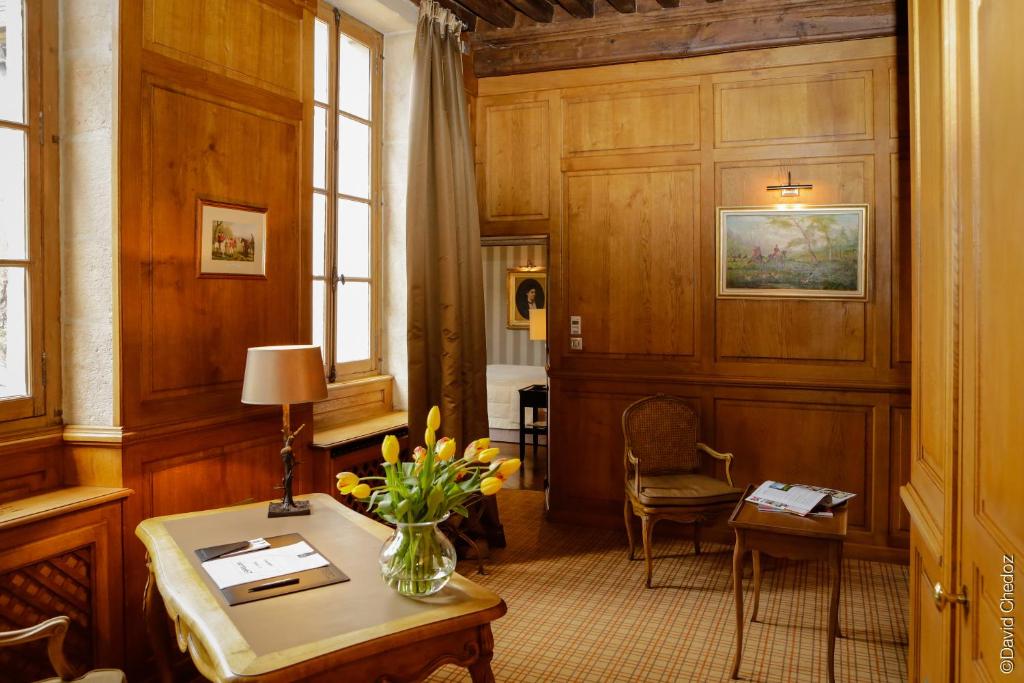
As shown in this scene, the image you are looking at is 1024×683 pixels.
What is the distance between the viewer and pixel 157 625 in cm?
258

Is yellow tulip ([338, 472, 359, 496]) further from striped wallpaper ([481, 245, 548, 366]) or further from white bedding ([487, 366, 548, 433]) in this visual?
striped wallpaper ([481, 245, 548, 366])

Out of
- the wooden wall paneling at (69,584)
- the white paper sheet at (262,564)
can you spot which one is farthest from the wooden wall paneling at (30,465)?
the white paper sheet at (262,564)

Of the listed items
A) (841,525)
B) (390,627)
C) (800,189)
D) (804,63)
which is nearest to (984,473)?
(390,627)

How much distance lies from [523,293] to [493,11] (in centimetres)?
483

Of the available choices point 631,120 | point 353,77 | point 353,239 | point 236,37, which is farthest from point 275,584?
point 631,120

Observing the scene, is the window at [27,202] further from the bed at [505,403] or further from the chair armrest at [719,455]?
the bed at [505,403]

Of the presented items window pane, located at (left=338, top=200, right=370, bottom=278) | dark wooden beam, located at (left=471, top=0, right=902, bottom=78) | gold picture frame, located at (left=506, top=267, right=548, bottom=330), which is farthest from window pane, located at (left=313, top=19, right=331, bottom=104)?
gold picture frame, located at (left=506, top=267, right=548, bottom=330)

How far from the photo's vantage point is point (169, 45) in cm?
299

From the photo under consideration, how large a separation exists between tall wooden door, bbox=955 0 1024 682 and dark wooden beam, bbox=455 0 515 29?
12.0 ft

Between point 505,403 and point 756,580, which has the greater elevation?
point 505,403

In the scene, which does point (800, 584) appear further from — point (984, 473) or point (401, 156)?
point (401, 156)

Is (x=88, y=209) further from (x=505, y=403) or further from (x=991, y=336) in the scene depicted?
(x=505, y=403)

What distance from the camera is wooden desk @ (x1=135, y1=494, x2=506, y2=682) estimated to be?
67.8 inches

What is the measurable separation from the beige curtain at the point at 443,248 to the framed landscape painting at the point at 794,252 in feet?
5.54
